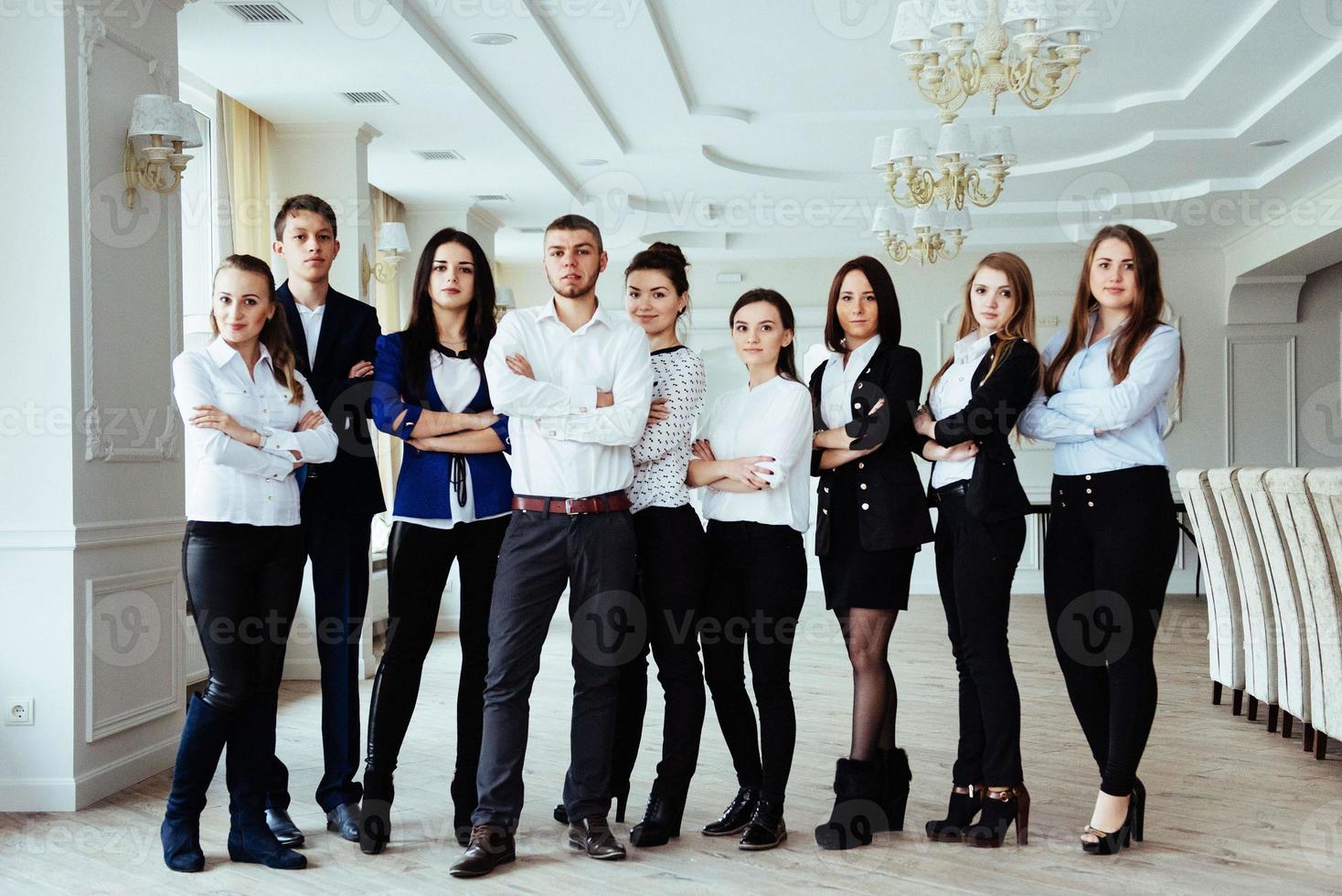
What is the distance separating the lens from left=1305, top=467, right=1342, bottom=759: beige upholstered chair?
3643 mm

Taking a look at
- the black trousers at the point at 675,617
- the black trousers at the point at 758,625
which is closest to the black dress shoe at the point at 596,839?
the black trousers at the point at 675,617

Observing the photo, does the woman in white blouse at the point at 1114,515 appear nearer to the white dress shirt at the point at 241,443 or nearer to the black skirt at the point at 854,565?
the black skirt at the point at 854,565

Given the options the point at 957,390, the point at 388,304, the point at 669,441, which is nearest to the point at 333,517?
the point at 669,441

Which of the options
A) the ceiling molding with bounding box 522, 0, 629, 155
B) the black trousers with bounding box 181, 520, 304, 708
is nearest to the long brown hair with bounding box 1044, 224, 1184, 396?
the black trousers with bounding box 181, 520, 304, 708

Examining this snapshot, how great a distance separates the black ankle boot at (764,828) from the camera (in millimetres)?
2902

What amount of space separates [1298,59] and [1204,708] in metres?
2.97

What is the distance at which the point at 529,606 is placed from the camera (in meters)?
2.76

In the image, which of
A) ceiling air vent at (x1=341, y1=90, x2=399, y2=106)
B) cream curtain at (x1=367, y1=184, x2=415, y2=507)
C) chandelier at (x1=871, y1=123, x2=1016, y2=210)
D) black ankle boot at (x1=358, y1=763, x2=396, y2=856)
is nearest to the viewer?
black ankle boot at (x1=358, y1=763, x2=396, y2=856)

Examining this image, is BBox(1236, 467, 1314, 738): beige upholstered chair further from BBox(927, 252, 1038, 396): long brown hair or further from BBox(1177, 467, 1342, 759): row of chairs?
BBox(927, 252, 1038, 396): long brown hair

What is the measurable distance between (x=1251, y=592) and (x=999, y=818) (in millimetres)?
2120

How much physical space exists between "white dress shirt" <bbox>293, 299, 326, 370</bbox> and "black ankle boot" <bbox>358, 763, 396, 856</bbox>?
1.06 metres

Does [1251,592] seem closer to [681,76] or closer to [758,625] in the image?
[758,625]

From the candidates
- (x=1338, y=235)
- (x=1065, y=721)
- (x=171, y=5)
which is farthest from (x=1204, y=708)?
(x=171, y=5)

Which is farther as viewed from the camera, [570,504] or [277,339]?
[277,339]
